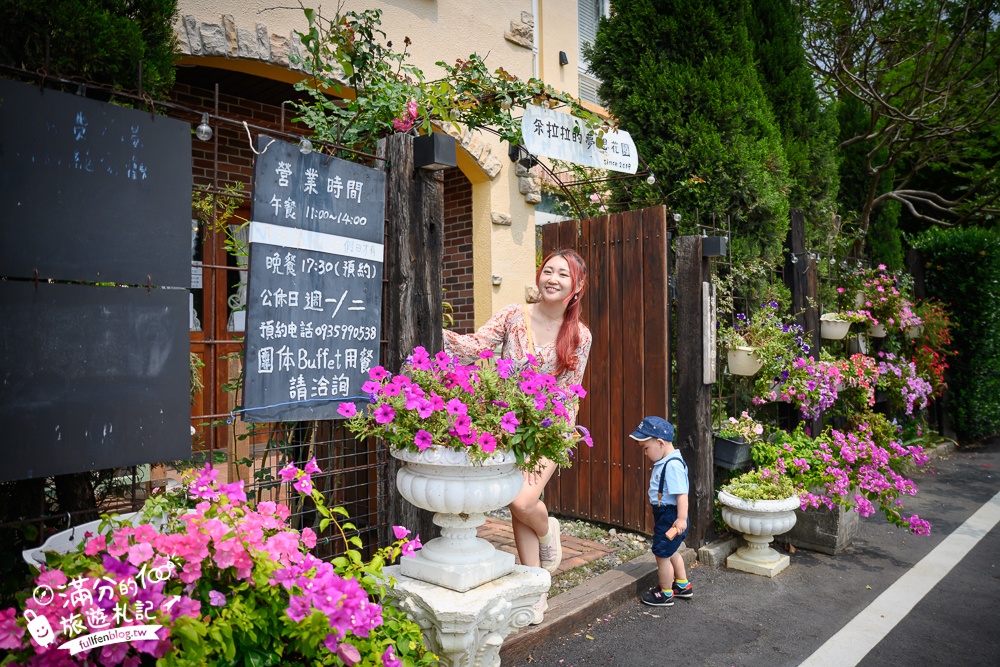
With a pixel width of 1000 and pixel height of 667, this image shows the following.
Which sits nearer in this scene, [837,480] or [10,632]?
[10,632]

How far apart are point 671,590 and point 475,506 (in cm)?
208

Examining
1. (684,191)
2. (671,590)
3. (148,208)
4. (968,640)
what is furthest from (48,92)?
(968,640)

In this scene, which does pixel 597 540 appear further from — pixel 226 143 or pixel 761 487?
pixel 226 143

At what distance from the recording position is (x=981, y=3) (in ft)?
26.0

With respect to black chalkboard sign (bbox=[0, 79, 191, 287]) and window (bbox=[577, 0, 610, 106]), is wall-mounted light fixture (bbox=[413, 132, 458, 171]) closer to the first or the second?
black chalkboard sign (bbox=[0, 79, 191, 287])

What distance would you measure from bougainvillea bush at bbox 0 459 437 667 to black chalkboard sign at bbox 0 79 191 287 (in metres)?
0.79

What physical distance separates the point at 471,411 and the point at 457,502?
1.09ft

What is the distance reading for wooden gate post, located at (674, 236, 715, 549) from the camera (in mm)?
4723

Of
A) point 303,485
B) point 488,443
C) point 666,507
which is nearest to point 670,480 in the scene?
point 666,507

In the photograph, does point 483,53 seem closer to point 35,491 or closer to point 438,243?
point 438,243

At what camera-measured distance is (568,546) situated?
4777mm

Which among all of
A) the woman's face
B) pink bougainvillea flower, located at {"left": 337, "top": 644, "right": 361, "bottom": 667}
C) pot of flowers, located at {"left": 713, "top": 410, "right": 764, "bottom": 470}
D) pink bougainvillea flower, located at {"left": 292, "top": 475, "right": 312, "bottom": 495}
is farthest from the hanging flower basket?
pink bougainvillea flower, located at {"left": 337, "top": 644, "right": 361, "bottom": 667}

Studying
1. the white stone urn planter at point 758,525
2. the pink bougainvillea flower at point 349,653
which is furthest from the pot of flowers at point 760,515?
the pink bougainvillea flower at point 349,653

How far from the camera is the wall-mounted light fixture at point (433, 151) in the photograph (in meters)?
3.12
